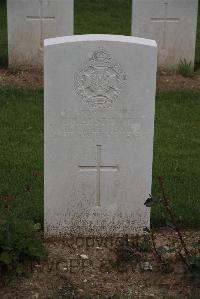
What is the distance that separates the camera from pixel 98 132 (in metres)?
5.47

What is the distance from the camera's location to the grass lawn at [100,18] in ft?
42.3

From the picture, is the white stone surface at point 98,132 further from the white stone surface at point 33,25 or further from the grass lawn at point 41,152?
the white stone surface at point 33,25

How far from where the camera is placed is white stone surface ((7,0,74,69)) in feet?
33.7

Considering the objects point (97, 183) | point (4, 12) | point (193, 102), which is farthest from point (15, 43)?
point (97, 183)

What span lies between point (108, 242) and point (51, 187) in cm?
58

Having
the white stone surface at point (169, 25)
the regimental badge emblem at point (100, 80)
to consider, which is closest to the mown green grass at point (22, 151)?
the regimental badge emblem at point (100, 80)

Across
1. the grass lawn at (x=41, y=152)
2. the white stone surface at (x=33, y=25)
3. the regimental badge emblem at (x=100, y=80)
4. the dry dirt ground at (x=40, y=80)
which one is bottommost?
the grass lawn at (x=41, y=152)

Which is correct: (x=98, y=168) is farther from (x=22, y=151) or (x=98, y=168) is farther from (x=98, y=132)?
(x=22, y=151)

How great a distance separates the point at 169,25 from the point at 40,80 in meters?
1.94

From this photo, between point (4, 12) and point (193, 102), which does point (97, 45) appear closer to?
point (193, 102)

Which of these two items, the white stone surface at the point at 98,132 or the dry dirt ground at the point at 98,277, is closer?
the dry dirt ground at the point at 98,277

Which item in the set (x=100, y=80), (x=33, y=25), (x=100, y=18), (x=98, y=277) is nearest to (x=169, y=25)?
(x=33, y=25)

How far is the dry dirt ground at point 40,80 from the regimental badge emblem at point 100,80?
177 inches

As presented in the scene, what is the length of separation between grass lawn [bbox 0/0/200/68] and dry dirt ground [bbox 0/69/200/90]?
116 centimetres
